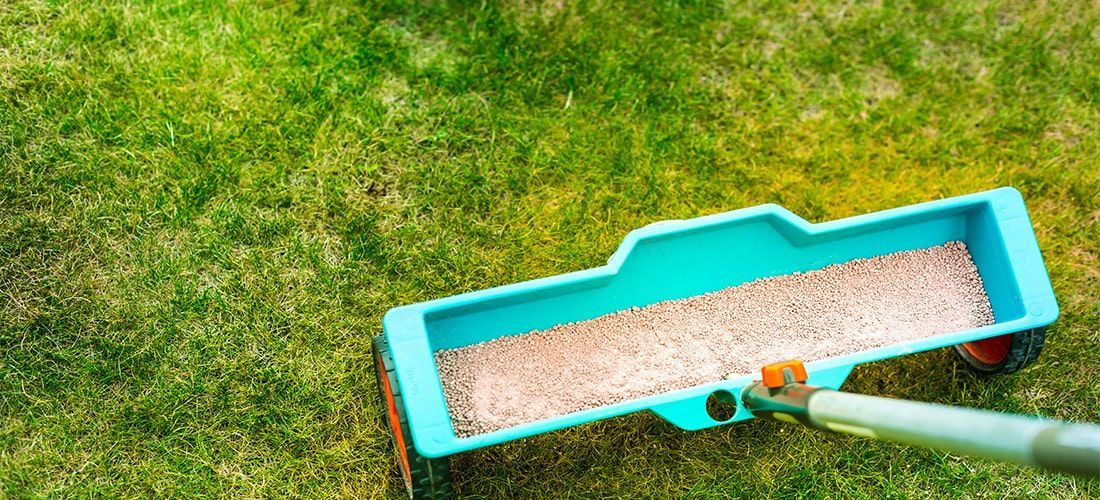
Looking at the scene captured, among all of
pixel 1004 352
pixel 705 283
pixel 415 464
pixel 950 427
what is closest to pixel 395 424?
pixel 415 464

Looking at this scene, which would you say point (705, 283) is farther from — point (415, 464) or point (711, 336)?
point (415, 464)

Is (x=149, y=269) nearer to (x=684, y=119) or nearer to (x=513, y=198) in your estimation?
(x=513, y=198)

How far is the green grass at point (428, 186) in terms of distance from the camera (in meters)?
1.86

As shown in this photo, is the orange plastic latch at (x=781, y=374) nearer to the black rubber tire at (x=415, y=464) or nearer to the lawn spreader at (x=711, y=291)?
the lawn spreader at (x=711, y=291)

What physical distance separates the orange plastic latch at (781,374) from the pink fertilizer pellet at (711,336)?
11.1 inches

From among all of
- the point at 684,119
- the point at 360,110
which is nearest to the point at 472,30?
the point at 360,110

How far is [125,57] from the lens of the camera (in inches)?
82.4

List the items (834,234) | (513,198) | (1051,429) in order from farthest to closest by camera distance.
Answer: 1. (513,198)
2. (834,234)
3. (1051,429)

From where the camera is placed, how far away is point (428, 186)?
6.81 ft

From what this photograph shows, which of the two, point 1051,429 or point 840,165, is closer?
point 1051,429

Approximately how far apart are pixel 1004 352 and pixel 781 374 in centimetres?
65

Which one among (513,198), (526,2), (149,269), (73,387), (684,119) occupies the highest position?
(526,2)

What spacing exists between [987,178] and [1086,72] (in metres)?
0.40

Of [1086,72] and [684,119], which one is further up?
[1086,72]
